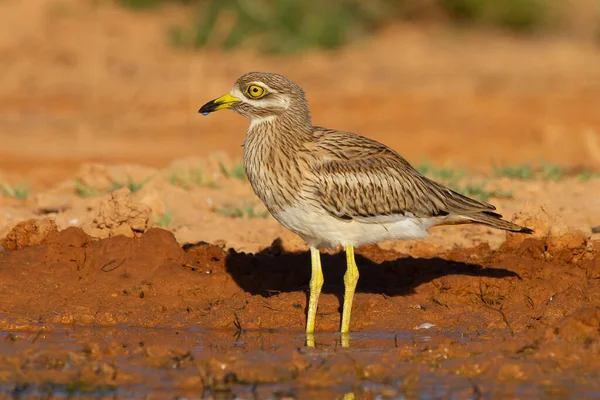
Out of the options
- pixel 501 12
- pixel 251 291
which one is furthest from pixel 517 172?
pixel 501 12

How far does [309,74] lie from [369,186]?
1166 cm

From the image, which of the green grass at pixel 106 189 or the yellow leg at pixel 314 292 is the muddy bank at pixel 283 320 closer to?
the yellow leg at pixel 314 292

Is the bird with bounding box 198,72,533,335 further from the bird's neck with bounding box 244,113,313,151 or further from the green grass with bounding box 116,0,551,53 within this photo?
the green grass with bounding box 116,0,551,53

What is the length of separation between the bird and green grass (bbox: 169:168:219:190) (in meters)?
3.20

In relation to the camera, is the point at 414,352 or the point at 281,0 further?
the point at 281,0

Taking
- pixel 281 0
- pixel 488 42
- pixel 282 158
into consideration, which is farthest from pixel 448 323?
pixel 488 42

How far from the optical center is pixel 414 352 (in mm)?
5758

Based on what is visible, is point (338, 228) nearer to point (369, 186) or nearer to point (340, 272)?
point (369, 186)

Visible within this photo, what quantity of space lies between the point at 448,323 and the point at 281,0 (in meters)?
13.0

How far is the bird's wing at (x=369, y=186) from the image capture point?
6.55 m

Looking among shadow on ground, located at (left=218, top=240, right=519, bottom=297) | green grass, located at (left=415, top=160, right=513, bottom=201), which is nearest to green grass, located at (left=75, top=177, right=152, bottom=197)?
shadow on ground, located at (left=218, top=240, right=519, bottom=297)

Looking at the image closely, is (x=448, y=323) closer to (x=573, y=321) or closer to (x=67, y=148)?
(x=573, y=321)

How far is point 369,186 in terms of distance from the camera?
673 cm

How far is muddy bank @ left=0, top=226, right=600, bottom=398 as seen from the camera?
210 inches
